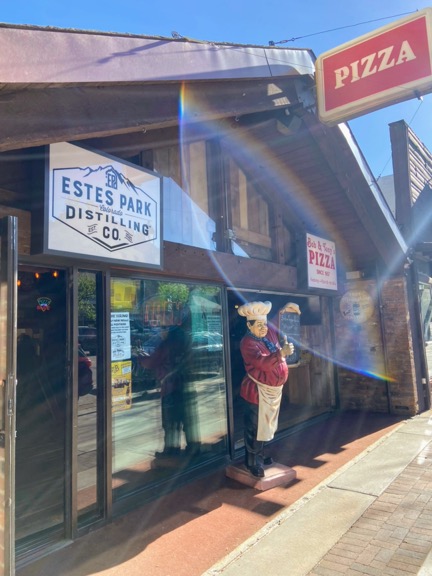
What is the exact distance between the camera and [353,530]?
3.50 m

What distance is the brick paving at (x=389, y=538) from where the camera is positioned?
9.71ft

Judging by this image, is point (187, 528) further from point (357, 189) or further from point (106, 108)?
point (357, 189)

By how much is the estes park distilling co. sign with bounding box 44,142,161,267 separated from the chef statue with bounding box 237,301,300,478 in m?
1.36

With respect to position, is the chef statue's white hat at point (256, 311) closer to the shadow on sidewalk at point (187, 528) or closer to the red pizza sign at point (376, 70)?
the shadow on sidewalk at point (187, 528)

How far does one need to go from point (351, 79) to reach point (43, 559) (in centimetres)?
502

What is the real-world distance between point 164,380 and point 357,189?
415 cm

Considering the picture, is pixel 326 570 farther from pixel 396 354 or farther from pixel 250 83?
pixel 396 354

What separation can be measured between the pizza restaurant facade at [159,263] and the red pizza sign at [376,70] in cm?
37

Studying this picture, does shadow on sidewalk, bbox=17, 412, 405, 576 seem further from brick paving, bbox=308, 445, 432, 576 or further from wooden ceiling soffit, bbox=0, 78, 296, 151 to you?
wooden ceiling soffit, bbox=0, 78, 296, 151

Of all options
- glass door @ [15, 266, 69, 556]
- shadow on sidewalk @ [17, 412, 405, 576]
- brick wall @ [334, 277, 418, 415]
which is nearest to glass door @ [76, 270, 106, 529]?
glass door @ [15, 266, 69, 556]

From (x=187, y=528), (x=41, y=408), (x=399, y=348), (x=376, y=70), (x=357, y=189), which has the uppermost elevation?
(x=376, y=70)

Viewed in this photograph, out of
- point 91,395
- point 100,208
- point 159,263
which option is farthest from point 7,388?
point 159,263

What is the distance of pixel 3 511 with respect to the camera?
7.41 feet

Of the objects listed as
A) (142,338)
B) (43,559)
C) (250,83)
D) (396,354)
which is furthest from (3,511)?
(396,354)
